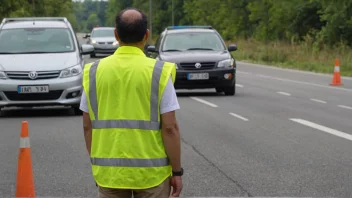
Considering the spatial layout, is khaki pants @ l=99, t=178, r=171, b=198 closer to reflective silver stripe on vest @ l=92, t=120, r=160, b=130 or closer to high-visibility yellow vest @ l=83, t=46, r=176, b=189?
high-visibility yellow vest @ l=83, t=46, r=176, b=189

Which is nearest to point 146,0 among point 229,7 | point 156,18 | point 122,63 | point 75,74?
point 156,18

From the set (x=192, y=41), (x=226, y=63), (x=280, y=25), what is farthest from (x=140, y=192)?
(x=280, y=25)

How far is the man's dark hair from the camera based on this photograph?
458 cm

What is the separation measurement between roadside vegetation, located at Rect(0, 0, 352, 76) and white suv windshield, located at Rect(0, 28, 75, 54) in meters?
18.1

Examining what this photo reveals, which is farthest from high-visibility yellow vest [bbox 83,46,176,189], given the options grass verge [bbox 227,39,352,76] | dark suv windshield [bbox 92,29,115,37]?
dark suv windshield [bbox 92,29,115,37]

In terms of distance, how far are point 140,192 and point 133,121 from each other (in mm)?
359

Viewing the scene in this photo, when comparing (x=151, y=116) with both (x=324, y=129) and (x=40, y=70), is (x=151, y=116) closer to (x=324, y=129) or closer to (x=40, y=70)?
(x=324, y=129)

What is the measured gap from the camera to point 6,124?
612 inches

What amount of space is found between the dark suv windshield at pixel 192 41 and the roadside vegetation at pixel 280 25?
1194 cm

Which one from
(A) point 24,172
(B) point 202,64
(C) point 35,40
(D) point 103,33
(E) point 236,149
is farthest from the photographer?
(D) point 103,33

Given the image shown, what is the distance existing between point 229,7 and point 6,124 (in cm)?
7250

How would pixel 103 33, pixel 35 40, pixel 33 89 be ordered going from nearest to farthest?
1. pixel 33 89
2. pixel 35 40
3. pixel 103 33

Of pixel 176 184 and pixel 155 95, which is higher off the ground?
pixel 155 95

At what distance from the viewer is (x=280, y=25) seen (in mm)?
68625
